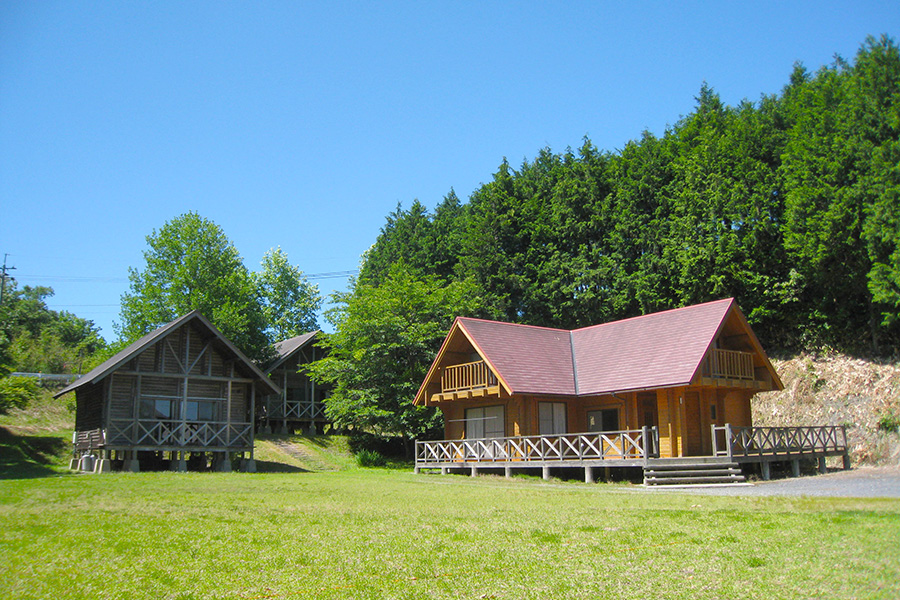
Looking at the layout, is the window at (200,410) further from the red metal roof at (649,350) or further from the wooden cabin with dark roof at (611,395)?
the red metal roof at (649,350)

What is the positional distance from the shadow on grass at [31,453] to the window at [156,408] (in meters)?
3.71

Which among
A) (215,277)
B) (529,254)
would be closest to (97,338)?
(215,277)

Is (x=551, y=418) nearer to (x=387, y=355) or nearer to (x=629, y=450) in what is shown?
(x=629, y=450)

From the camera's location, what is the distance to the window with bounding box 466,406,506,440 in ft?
94.1

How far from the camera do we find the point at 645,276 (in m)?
38.1

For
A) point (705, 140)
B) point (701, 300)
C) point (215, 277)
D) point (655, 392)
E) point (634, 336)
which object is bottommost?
point (655, 392)

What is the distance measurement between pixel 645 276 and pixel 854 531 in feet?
100.0

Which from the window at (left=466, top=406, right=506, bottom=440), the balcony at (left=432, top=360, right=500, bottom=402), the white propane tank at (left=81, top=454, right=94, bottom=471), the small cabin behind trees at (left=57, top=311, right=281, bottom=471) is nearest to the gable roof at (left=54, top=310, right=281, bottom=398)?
the small cabin behind trees at (left=57, top=311, right=281, bottom=471)

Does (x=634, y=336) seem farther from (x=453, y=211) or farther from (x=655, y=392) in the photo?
(x=453, y=211)

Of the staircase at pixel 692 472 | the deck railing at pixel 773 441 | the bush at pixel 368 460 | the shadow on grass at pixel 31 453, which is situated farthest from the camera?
the bush at pixel 368 460

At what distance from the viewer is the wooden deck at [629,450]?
2238 cm

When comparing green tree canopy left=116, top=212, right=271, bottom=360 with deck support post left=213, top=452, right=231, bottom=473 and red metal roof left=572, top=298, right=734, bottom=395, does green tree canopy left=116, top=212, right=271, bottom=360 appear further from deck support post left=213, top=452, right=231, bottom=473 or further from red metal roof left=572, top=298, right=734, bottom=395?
red metal roof left=572, top=298, right=734, bottom=395

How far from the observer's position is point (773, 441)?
2427 cm

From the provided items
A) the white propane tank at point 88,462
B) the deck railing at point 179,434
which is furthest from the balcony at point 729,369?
the white propane tank at point 88,462
